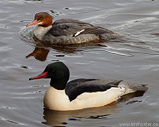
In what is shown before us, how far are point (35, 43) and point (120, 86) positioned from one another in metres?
4.52

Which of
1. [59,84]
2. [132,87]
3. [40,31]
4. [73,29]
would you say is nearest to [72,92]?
[59,84]

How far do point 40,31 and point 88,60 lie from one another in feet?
8.41

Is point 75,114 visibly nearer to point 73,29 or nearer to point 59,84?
point 59,84

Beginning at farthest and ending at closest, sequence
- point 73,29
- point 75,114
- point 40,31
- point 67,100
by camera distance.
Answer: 1. point 40,31
2. point 73,29
3. point 67,100
4. point 75,114

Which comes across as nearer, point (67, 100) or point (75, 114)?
point (75, 114)

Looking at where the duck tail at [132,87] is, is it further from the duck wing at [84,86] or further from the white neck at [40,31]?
the white neck at [40,31]

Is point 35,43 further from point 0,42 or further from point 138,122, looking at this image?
point 138,122

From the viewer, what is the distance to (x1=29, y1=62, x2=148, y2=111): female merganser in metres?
9.61

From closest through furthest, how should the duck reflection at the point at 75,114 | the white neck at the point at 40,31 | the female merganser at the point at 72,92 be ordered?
1. the duck reflection at the point at 75,114
2. the female merganser at the point at 72,92
3. the white neck at the point at 40,31

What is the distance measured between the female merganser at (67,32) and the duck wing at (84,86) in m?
4.13

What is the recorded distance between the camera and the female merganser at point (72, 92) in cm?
961

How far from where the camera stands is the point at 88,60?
40.8 feet

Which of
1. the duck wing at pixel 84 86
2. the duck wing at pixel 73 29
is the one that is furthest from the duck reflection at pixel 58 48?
the duck wing at pixel 84 86

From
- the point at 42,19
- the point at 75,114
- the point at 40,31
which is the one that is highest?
the point at 42,19
